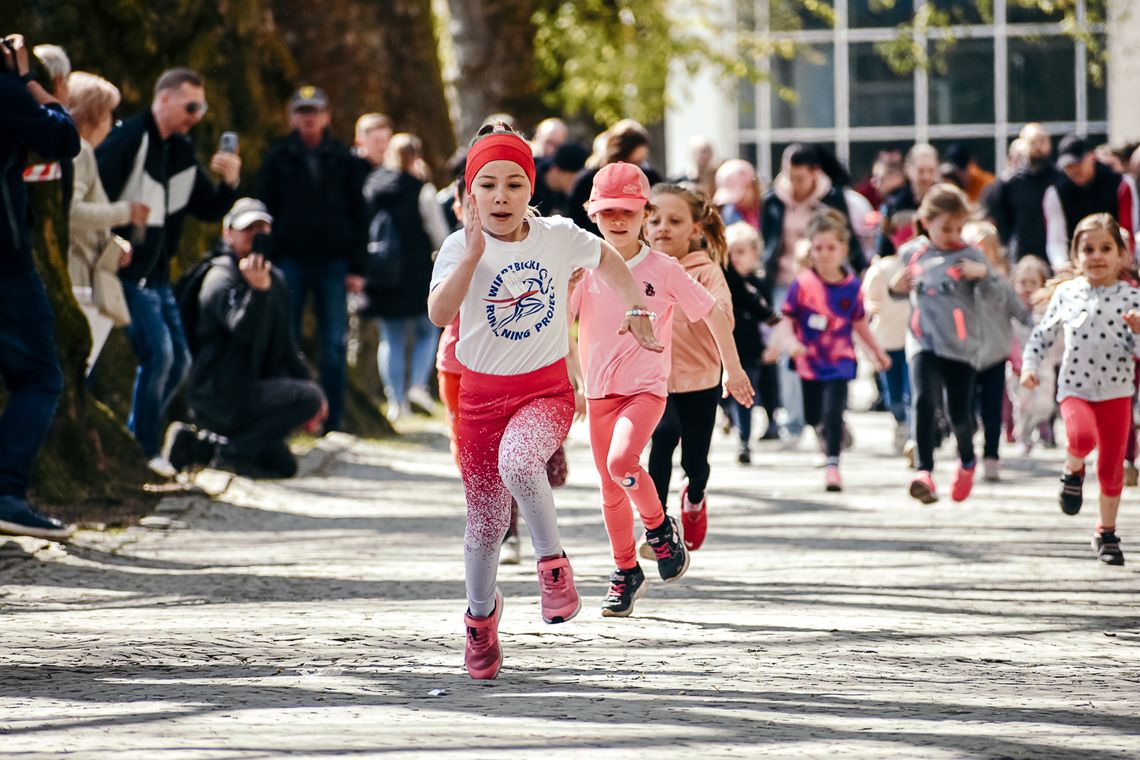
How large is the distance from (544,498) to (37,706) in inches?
66.5

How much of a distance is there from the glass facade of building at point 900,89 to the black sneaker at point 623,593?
103 feet

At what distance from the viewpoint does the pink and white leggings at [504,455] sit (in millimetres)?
6555

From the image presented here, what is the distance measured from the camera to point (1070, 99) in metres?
39.4

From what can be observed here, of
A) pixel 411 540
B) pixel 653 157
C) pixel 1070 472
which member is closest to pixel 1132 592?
pixel 1070 472

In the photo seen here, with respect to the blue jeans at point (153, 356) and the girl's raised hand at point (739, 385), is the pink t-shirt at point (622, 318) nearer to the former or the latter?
the girl's raised hand at point (739, 385)

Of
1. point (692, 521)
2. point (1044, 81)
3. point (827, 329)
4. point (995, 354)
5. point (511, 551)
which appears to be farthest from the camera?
point (1044, 81)

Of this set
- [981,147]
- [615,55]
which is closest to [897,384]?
[615,55]

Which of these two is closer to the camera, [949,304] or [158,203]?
[949,304]

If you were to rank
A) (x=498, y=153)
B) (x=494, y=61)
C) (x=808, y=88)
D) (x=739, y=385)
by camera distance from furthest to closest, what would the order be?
(x=808, y=88)
(x=494, y=61)
(x=739, y=385)
(x=498, y=153)

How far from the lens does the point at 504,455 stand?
6570 millimetres

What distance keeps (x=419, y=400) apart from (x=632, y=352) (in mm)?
10536

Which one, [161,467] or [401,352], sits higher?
[401,352]

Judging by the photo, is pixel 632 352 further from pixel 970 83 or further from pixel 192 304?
pixel 970 83

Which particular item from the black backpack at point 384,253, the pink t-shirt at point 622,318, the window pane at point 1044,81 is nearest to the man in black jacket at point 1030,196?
the black backpack at point 384,253
